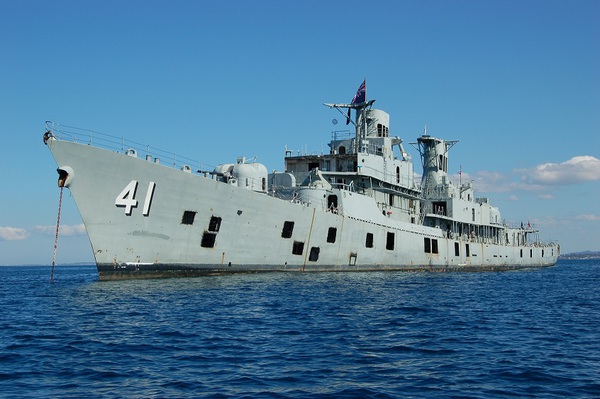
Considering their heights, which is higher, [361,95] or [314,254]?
[361,95]

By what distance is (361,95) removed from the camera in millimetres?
47312

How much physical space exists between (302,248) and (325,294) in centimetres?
1040

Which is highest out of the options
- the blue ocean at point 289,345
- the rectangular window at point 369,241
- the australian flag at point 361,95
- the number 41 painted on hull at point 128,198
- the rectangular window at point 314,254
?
the australian flag at point 361,95

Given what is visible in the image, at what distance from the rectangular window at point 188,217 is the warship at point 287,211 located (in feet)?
0.20

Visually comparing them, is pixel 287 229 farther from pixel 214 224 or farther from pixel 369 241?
pixel 369 241

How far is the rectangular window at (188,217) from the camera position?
29188mm

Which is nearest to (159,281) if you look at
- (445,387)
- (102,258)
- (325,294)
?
(102,258)

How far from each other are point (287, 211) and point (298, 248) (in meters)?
2.95

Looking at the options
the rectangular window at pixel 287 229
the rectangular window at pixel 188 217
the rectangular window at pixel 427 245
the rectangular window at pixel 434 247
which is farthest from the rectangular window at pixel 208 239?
the rectangular window at pixel 434 247

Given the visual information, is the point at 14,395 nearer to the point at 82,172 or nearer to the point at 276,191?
the point at 82,172

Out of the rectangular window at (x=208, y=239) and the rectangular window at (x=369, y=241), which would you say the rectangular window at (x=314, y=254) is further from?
the rectangular window at (x=208, y=239)

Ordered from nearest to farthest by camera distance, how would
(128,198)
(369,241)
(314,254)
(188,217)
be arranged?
1. (128,198)
2. (188,217)
3. (314,254)
4. (369,241)

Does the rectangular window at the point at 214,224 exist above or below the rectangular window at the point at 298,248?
above

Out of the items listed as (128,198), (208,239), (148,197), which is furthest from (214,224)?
(128,198)
